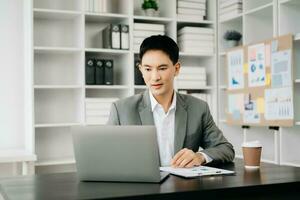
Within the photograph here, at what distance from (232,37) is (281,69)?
90 cm

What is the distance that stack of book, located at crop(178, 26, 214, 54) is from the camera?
13.1 feet

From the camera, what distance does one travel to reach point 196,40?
159 inches

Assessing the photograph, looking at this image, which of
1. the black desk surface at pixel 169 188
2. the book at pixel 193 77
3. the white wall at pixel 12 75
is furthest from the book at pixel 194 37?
the black desk surface at pixel 169 188

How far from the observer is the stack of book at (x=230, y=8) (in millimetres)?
3873

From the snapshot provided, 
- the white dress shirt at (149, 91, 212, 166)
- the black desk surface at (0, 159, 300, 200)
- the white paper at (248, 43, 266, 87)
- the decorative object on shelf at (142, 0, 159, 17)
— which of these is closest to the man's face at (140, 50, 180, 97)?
the white dress shirt at (149, 91, 212, 166)

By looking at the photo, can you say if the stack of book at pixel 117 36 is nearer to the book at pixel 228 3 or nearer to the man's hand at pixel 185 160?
the book at pixel 228 3

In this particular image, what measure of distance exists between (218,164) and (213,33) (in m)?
A: 2.49

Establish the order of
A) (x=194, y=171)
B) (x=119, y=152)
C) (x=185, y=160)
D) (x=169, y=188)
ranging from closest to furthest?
(x=169, y=188) < (x=119, y=152) < (x=194, y=171) < (x=185, y=160)

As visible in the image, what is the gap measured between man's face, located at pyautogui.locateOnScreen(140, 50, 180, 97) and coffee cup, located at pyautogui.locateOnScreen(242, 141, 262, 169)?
1.72ft

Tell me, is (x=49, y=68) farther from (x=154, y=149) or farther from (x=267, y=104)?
(x=154, y=149)

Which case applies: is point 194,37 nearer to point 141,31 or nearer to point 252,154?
point 141,31

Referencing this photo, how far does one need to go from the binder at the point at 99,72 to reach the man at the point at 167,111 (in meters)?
1.61

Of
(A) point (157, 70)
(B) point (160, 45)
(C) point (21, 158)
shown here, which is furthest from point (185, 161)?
(C) point (21, 158)

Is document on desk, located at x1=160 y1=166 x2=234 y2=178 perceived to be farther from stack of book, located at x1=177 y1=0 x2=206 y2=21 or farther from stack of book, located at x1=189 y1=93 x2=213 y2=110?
stack of book, located at x1=177 y1=0 x2=206 y2=21
